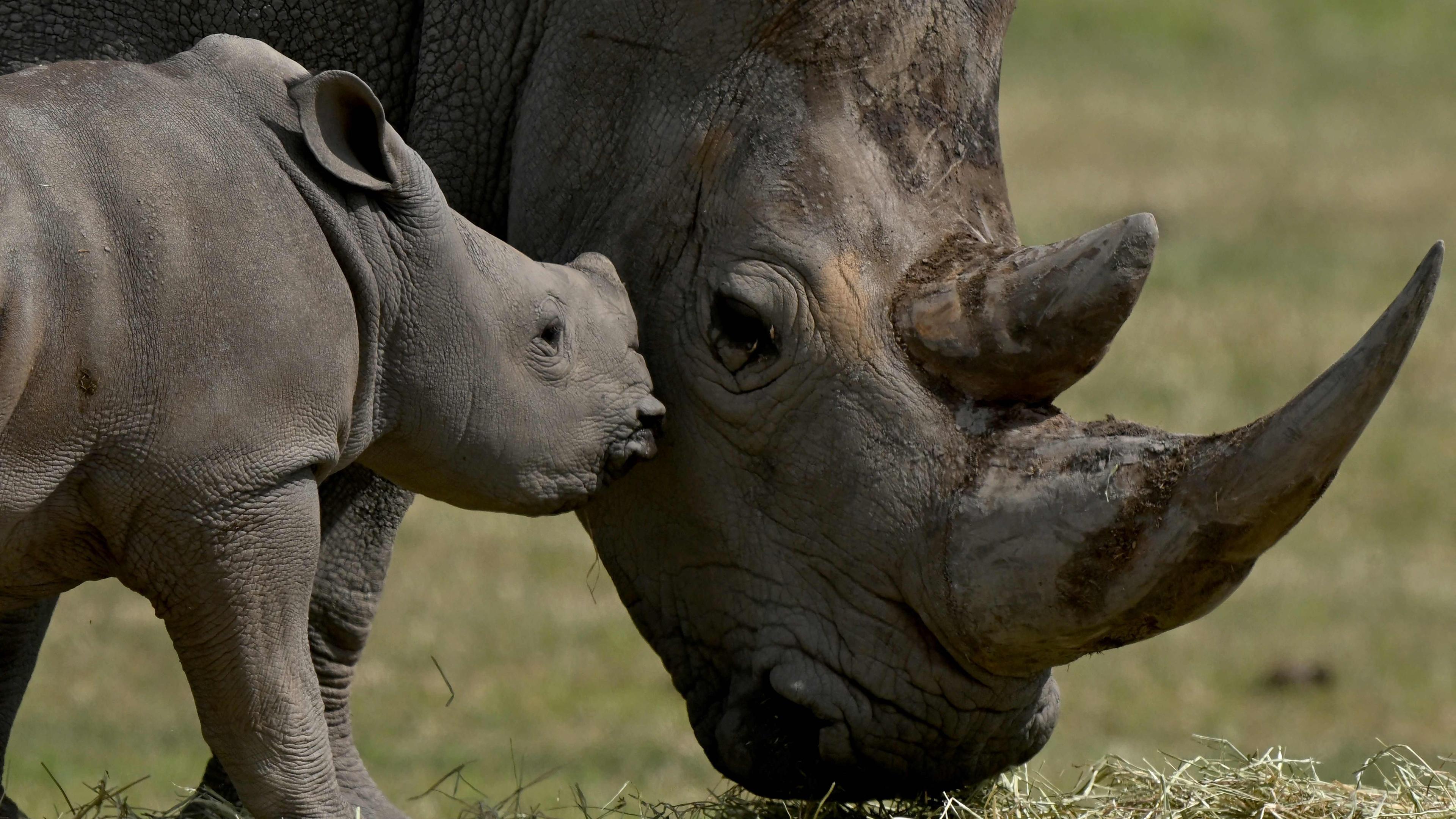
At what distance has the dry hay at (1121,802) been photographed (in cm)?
524

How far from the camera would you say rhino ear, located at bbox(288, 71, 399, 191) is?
4.29 meters

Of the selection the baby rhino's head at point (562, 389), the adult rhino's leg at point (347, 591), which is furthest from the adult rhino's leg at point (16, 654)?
the baby rhino's head at point (562, 389)

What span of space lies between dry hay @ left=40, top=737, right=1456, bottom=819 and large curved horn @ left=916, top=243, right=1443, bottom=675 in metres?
0.67

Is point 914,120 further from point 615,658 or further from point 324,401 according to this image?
point 615,658

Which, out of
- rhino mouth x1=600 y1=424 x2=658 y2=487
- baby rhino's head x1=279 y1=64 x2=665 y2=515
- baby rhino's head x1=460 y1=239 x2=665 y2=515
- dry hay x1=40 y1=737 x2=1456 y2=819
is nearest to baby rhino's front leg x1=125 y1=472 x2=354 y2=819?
baby rhino's head x1=279 y1=64 x2=665 y2=515

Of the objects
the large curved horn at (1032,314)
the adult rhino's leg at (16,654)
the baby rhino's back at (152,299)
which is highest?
the large curved horn at (1032,314)

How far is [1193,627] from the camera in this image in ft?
39.4

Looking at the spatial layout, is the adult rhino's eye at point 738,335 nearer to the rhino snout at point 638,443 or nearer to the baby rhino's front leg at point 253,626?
the rhino snout at point 638,443

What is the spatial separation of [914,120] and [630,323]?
2.61ft

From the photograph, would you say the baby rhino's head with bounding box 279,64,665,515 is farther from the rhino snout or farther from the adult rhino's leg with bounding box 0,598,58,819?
the adult rhino's leg with bounding box 0,598,58,819

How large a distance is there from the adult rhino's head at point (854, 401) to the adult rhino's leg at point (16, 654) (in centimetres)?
153

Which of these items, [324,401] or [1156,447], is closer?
[324,401]

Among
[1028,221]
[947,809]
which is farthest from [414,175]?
[1028,221]

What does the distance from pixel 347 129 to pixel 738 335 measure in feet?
3.42
